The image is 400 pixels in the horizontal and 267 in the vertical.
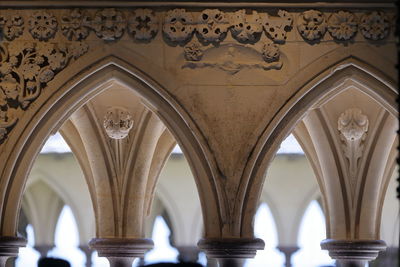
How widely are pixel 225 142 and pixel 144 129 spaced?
1743mm

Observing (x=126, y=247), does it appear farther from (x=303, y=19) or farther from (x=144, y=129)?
(x=303, y=19)

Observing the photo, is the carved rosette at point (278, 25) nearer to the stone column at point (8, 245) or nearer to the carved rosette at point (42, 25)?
the carved rosette at point (42, 25)

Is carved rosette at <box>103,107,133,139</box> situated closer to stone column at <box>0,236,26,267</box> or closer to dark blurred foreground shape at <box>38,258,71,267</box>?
stone column at <box>0,236,26,267</box>

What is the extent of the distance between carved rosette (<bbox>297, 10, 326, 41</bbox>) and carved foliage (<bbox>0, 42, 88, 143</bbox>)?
1524 millimetres

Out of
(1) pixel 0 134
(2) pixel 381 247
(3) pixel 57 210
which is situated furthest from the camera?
(3) pixel 57 210

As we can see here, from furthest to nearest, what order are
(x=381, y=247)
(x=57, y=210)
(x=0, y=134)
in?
(x=57, y=210), (x=381, y=247), (x=0, y=134)

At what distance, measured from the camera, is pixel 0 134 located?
8086 mm

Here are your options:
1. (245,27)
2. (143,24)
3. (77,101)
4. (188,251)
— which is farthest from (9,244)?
(188,251)

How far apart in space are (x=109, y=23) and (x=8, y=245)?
5.58 feet

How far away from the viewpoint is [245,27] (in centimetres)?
819

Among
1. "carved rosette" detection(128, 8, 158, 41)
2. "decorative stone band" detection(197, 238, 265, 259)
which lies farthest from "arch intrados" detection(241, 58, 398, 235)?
"carved rosette" detection(128, 8, 158, 41)

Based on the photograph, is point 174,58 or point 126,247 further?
point 126,247

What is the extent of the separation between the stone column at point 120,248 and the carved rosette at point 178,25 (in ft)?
7.59

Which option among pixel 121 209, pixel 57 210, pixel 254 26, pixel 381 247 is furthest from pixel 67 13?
pixel 57 210
